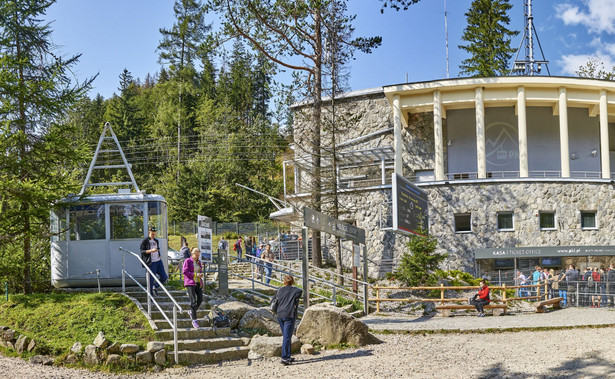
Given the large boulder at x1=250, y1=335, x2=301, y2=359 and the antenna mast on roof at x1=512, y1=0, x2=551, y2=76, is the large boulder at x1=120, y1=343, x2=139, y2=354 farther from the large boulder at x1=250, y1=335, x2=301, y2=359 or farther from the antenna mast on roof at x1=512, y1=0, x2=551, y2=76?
the antenna mast on roof at x1=512, y1=0, x2=551, y2=76

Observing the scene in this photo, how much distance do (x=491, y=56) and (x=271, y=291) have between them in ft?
138

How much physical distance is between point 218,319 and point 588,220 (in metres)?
24.1

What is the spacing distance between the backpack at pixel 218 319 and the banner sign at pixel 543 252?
19.2m

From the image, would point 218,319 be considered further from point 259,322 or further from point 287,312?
point 287,312

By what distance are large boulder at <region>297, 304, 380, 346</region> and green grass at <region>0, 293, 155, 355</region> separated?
3469 mm

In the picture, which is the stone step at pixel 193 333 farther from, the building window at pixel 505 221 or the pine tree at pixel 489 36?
the pine tree at pixel 489 36

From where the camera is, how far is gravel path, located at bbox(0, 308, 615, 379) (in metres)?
12.0

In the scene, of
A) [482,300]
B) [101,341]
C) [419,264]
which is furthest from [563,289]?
[101,341]

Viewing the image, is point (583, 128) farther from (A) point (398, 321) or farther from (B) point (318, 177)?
(A) point (398, 321)

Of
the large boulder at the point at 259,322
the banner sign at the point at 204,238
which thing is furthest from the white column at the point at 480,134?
the large boulder at the point at 259,322

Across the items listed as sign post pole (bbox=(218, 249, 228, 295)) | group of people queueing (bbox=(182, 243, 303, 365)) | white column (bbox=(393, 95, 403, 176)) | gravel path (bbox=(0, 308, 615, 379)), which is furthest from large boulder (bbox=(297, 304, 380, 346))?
white column (bbox=(393, 95, 403, 176))

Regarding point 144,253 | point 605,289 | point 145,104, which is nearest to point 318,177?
point 605,289

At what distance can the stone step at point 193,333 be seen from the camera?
1352cm

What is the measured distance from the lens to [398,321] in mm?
20578
